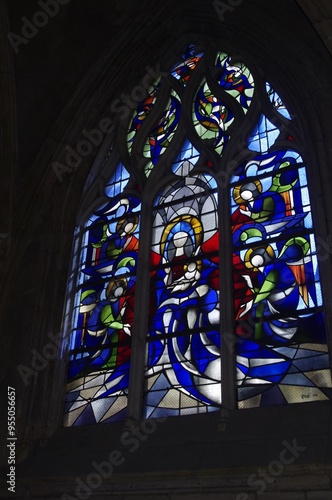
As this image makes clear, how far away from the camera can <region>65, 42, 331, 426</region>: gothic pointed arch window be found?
4.74 metres

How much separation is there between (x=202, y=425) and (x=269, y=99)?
10.1 ft

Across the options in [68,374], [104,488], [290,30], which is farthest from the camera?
[290,30]

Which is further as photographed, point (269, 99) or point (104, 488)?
point (269, 99)

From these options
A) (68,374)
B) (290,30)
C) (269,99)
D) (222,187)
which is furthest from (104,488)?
(290,30)

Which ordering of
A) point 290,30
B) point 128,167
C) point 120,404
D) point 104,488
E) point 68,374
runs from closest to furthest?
point 104,488
point 120,404
point 68,374
point 290,30
point 128,167

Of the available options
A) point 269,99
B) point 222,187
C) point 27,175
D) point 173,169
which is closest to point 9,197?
point 27,175

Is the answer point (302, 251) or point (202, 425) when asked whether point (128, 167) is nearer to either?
point (302, 251)

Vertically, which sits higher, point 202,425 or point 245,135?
point 245,135

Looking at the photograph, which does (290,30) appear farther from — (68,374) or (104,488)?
(104,488)

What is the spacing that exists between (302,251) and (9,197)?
3071mm

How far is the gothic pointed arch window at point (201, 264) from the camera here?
474cm

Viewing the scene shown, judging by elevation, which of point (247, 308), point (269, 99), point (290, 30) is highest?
point (290, 30)

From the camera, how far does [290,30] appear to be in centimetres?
590

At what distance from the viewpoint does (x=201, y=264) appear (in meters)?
5.41
